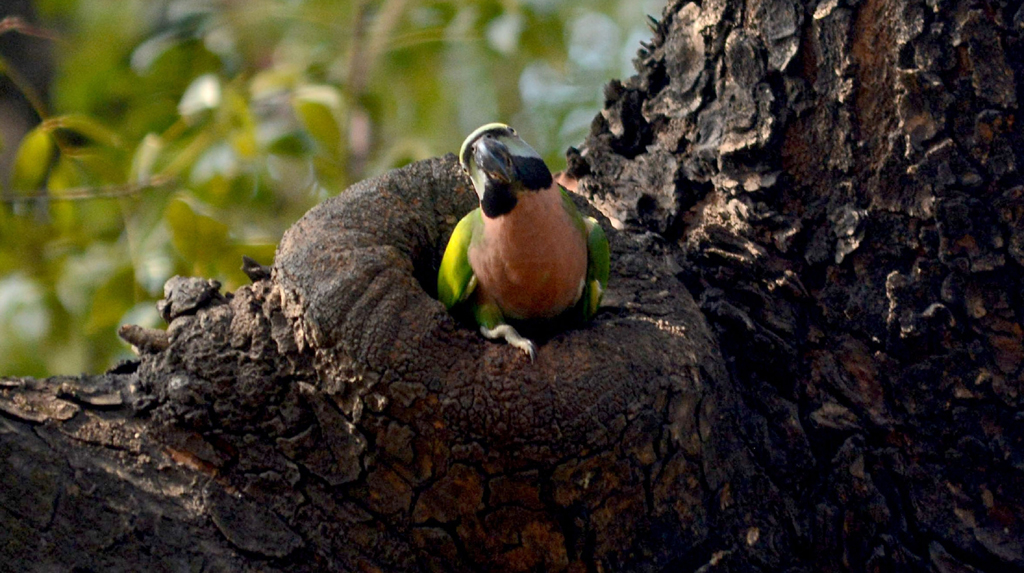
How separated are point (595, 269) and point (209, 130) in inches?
79.4

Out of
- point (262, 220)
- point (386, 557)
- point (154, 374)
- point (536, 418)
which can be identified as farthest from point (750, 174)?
point (262, 220)

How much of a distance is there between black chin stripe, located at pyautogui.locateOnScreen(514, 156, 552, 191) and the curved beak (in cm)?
2

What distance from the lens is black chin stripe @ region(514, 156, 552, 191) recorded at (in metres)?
1.92

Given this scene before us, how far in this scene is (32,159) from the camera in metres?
2.86

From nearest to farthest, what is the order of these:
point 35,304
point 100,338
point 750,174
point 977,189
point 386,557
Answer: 1. point 386,557
2. point 977,189
3. point 750,174
4. point 35,304
5. point 100,338

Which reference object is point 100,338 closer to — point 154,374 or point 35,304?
point 35,304

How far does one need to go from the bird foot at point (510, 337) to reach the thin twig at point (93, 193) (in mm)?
1843

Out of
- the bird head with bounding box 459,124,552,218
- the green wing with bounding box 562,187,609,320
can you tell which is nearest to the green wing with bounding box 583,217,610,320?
the green wing with bounding box 562,187,609,320

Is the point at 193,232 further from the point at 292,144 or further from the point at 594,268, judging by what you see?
the point at 594,268

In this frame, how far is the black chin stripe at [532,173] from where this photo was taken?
1.92m

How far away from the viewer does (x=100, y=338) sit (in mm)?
3445

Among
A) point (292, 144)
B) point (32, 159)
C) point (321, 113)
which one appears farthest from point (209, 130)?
point (32, 159)

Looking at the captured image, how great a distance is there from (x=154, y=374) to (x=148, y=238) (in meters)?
1.78

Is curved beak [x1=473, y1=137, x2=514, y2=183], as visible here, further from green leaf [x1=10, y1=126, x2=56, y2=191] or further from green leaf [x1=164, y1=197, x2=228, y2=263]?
green leaf [x1=10, y1=126, x2=56, y2=191]
